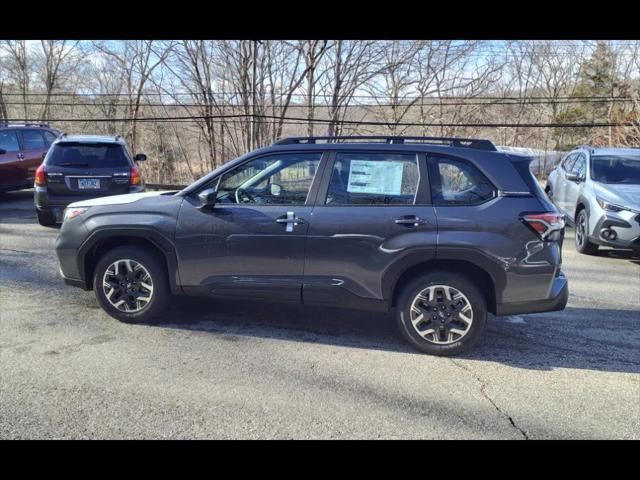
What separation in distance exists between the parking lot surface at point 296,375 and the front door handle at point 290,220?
102 centimetres

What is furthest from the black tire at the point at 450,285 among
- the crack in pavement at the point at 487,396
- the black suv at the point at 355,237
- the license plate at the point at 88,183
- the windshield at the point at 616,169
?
the license plate at the point at 88,183

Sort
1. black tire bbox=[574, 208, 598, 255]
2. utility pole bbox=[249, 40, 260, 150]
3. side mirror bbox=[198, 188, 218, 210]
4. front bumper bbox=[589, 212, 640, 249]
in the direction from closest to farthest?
side mirror bbox=[198, 188, 218, 210], front bumper bbox=[589, 212, 640, 249], black tire bbox=[574, 208, 598, 255], utility pole bbox=[249, 40, 260, 150]

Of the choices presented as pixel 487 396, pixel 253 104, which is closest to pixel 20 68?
pixel 253 104

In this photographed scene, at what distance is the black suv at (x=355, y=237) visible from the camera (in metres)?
3.99

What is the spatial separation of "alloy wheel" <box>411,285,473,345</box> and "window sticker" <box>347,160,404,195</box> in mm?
909

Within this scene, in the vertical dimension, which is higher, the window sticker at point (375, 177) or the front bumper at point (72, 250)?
the window sticker at point (375, 177)

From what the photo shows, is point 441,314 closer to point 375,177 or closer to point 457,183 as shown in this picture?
point 457,183

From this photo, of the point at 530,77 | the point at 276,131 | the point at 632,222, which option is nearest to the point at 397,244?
the point at 632,222

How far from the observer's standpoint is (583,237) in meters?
8.06

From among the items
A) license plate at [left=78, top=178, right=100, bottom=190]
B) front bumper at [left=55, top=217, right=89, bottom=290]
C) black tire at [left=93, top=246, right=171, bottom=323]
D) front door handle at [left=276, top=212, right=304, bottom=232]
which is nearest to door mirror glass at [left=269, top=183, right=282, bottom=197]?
front door handle at [left=276, top=212, right=304, bottom=232]

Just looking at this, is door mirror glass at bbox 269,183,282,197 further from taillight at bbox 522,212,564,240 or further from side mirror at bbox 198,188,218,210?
taillight at bbox 522,212,564,240

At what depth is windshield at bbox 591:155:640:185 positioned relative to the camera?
8.12 metres

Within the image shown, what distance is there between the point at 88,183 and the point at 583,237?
8266 millimetres

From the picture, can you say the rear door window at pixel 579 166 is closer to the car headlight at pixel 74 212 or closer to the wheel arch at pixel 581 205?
the wheel arch at pixel 581 205
